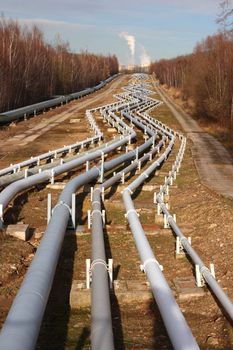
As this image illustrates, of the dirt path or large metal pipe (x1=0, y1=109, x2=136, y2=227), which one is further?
the dirt path

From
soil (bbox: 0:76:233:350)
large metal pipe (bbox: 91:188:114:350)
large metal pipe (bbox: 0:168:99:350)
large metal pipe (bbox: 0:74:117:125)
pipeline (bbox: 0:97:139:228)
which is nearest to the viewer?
large metal pipe (bbox: 0:168:99:350)

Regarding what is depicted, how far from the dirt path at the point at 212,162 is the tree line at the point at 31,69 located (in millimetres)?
17203

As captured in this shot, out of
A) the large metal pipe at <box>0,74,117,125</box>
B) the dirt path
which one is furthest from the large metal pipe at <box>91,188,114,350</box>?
the large metal pipe at <box>0,74,117,125</box>

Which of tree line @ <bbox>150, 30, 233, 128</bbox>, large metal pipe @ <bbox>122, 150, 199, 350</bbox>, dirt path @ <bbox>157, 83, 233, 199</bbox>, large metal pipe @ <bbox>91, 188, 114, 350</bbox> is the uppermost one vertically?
tree line @ <bbox>150, 30, 233, 128</bbox>

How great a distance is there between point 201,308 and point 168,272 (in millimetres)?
1648

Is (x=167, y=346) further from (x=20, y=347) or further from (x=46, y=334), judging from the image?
(x=20, y=347)

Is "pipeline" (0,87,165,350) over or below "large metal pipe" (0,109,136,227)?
over

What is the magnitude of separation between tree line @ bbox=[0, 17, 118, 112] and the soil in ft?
97.4

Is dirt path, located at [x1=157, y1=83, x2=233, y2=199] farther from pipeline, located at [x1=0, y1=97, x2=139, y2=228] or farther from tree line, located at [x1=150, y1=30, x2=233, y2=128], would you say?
pipeline, located at [x1=0, y1=97, x2=139, y2=228]

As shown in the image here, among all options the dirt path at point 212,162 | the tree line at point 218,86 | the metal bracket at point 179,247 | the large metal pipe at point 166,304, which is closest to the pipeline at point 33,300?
the large metal pipe at point 166,304

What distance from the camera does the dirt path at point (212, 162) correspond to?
16.0 meters

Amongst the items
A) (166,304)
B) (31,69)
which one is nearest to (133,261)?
(166,304)

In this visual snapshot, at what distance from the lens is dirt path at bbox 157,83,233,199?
16016mm

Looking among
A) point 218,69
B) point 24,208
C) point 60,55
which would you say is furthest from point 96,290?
point 60,55
